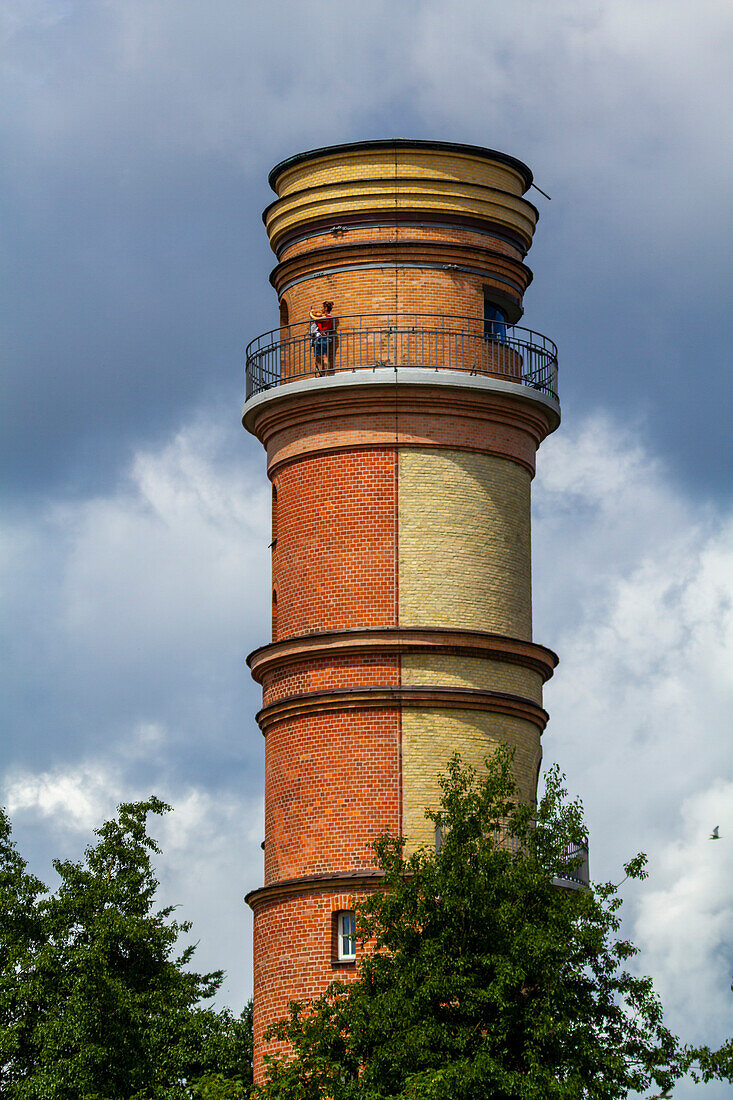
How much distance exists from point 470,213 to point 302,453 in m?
6.18

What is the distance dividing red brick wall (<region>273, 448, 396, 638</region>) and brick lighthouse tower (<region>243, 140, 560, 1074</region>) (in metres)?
0.04

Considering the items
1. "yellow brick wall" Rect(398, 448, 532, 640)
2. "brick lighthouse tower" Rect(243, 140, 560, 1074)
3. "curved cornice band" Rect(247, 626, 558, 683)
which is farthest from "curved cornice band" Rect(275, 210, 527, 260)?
"curved cornice band" Rect(247, 626, 558, 683)

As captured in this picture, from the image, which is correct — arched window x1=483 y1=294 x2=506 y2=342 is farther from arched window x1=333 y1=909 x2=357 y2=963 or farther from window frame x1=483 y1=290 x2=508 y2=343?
arched window x1=333 y1=909 x2=357 y2=963

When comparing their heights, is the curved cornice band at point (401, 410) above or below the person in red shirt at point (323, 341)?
below

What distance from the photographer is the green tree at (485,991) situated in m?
40.1

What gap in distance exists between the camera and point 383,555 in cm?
4888

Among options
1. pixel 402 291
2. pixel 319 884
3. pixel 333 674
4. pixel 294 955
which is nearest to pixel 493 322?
pixel 402 291

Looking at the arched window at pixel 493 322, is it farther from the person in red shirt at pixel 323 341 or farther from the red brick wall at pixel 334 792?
the red brick wall at pixel 334 792

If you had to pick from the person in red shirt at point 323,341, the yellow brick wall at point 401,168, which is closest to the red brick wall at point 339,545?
the person in red shirt at point 323,341

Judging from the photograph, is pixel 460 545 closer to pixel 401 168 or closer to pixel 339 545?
pixel 339 545

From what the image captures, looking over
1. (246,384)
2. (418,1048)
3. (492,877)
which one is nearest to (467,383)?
(246,384)

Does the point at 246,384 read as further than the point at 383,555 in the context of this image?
Yes

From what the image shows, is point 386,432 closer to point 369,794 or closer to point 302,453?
point 302,453

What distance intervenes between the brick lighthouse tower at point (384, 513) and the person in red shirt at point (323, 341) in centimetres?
5
